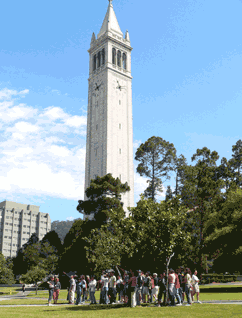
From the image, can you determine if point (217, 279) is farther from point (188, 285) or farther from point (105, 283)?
point (188, 285)

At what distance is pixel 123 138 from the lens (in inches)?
2768

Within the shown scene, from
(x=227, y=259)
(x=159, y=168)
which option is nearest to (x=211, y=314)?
(x=227, y=259)

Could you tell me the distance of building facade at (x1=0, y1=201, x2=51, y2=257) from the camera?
12512 centimetres

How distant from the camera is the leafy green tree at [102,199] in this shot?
133ft

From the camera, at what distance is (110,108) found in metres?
69.6

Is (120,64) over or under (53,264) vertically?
over

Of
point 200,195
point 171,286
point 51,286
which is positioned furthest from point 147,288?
point 200,195

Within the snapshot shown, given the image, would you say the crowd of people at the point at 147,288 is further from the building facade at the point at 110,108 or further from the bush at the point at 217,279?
the building facade at the point at 110,108

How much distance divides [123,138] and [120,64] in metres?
17.0

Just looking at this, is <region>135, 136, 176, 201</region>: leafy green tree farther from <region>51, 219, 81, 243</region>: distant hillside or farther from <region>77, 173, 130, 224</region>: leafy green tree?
<region>51, 219, 81, 243</region>: distant hillside

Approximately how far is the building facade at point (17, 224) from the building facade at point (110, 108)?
2748 inches

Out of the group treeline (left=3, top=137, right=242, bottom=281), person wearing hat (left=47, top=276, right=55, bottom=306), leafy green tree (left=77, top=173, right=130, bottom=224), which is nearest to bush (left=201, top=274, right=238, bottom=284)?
treeline (left=3, top=137, right=242, bottom=281)

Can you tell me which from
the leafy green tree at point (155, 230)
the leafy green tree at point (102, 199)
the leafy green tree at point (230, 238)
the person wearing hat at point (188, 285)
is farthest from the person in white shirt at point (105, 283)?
the leafy green tree at point (102, 199)

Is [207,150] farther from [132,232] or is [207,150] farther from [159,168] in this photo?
[132,232]
